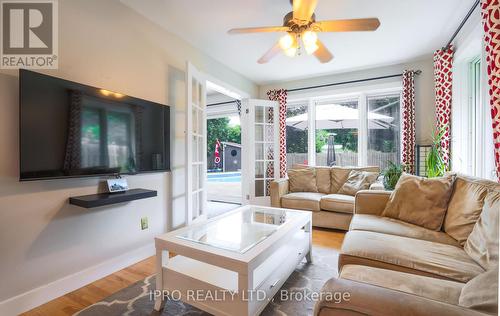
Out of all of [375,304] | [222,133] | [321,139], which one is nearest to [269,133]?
[321,139]

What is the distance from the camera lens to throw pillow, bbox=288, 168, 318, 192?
12.0ft

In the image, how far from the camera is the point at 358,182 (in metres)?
3.33

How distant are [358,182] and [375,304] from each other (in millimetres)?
2903

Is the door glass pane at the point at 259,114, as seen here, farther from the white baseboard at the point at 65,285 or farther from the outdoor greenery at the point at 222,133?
the outdoor greenery at the point at 222,133

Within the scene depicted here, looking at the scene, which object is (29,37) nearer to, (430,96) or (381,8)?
(381,8)

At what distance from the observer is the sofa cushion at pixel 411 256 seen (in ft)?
3.99

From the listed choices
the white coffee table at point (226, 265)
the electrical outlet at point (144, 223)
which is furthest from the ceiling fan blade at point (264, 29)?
the electrical outlet at point (144, 223)

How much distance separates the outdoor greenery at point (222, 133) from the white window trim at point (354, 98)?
4.28m

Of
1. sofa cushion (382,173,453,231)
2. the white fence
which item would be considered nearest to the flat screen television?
sofa cushion (382,173,453,231)

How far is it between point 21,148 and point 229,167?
23.9 ft

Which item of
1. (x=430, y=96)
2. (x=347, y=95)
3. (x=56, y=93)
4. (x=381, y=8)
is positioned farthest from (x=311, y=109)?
(x=56, y=93)

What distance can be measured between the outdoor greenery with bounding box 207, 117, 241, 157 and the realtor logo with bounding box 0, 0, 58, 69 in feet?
21.6

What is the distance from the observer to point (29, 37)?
5.34 ft

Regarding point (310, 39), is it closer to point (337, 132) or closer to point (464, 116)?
point (464, 116)
